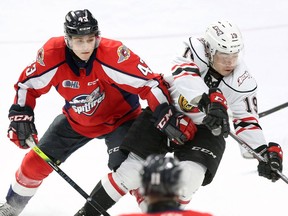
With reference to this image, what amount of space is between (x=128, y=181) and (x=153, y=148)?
207 mm

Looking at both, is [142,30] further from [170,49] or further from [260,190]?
[260,190]

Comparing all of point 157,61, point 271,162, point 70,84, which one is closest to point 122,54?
point 70,84

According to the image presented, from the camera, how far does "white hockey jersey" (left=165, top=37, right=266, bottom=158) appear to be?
3586mm

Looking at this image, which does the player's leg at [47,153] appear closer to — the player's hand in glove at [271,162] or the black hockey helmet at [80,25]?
the black hockey helmet at [80,25]

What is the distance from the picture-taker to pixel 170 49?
20.6ft

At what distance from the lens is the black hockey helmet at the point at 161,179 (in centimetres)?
221

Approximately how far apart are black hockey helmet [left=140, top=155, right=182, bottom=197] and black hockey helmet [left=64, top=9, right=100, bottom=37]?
4.76 feet

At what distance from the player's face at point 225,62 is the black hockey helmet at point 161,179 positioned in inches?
55.8

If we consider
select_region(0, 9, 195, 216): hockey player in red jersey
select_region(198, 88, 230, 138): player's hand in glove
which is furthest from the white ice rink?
select_region(198, 88, 230, 138): player's hand in glove

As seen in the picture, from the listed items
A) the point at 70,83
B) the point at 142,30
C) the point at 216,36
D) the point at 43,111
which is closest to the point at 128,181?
the point at 70,83

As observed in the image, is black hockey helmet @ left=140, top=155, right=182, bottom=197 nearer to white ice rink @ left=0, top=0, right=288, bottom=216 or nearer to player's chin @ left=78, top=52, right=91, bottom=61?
player's chin @ left=78, top=52, right=91, bottom=61

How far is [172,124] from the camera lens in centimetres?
359

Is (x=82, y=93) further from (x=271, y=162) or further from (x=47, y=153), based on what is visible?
(x=271, y=162)

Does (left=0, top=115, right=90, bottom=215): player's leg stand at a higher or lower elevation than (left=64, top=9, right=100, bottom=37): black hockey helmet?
lower
